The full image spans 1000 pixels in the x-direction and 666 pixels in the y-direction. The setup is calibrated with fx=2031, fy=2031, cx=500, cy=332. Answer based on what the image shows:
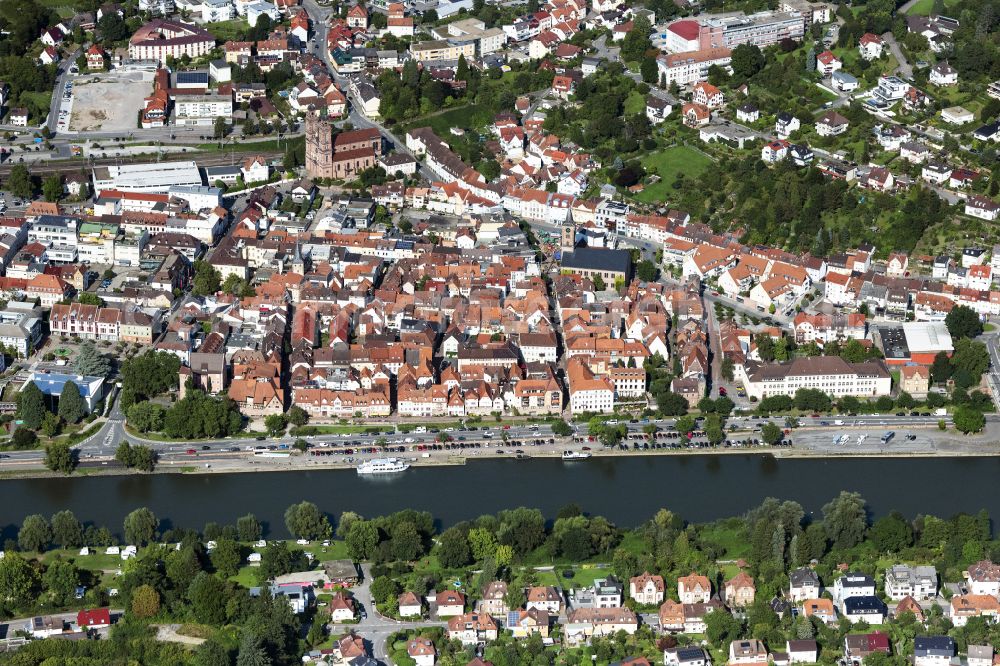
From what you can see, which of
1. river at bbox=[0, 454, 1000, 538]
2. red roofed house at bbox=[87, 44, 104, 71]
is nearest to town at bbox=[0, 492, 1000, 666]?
river at bbox=[0, 454, 1000, 538]

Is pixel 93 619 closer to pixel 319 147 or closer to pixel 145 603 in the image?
pixel 145 603

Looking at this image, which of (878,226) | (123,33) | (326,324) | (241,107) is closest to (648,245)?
(878,226)

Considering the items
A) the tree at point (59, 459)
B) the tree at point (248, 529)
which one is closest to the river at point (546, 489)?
the tree at point (59, 459)

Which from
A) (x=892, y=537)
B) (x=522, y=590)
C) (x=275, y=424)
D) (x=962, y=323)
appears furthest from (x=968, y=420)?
(x=275, y=424)

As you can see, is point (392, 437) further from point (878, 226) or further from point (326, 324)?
point (878, 226)

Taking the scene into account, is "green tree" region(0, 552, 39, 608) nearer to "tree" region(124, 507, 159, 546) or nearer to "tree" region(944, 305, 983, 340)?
"tree" region(124, 507, 159, 546)

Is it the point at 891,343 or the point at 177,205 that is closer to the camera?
the point at 891,343

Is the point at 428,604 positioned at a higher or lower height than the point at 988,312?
lower
